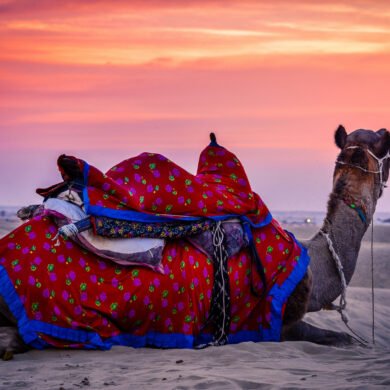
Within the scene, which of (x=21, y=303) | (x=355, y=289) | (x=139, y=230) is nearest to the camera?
(x=21, y=303)

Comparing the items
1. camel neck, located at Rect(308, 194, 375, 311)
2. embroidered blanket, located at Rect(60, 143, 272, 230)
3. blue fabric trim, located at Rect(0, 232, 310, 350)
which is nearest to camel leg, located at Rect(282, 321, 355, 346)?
camel neck, located at Rect(308, 194, 375, 311)

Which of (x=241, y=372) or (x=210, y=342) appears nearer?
(x=241, y=372)

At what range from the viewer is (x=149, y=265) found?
6.99 metres

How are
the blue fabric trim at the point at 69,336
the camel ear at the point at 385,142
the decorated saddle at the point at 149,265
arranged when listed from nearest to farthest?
the blue fabric trim at the point at 69,336, the decorated saddle at the point at 149,265, the camel ear at the point at 385,142

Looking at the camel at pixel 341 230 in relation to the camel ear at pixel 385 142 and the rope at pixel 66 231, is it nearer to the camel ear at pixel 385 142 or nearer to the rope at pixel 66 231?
the camel ear at pixel 385 142

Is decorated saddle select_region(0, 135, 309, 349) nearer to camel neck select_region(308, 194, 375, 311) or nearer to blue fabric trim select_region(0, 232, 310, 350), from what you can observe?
blue fabric trim select_region(0, 232, 310, 350)

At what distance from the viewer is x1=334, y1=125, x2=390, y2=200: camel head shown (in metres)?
8.21

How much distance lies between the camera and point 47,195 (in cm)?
722

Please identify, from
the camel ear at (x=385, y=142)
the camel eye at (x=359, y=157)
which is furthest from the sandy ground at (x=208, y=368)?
the camel ear at (x=385, y=142)

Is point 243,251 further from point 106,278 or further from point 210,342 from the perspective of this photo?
point 106,278

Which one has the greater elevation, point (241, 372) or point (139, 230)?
point (139, 230)

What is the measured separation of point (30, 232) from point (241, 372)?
81.3 inches

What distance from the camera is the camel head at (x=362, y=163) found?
8211 millimetres

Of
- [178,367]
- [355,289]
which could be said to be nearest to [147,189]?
[178,367]
